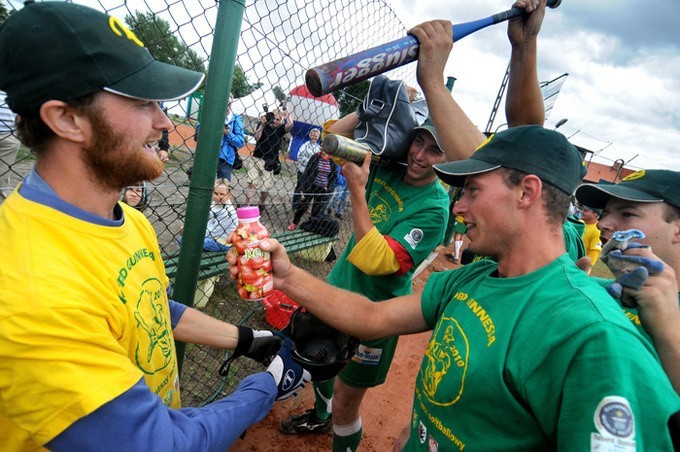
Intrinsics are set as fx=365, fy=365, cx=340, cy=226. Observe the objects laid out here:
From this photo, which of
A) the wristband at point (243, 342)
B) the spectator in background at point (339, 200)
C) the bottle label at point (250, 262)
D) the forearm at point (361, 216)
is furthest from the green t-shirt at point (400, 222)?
the spectator in background at point (339, 200)

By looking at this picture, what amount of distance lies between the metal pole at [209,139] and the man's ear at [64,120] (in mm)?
541

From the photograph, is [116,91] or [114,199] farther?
[114,199]

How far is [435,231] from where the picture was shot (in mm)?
2344

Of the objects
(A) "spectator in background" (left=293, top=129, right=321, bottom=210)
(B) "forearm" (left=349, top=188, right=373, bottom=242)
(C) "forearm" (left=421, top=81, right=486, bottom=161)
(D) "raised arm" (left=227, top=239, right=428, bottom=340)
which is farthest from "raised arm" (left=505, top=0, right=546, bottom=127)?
(A) "spectator in background" (left=293, top=129, right=321, bottom=210)

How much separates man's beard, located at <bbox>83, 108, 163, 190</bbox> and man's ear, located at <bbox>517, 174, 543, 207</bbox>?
1330 millimetres

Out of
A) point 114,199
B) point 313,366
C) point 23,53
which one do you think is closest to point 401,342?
point 313,366

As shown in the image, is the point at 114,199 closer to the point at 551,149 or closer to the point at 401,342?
the point at 551,149

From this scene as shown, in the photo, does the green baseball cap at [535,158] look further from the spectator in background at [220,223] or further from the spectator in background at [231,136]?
the spectator in background at [220,223]

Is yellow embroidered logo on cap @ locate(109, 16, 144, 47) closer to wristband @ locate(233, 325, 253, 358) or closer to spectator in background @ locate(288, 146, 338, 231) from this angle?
wristband @ locate(233, 325, 253, 358)

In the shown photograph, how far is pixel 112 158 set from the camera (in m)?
1.14

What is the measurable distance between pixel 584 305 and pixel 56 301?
1390 millimetres

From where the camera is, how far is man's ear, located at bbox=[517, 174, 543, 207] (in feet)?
4.40

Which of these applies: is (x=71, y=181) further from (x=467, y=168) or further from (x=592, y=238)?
(x=592, y=238)

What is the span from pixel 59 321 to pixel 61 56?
2.33 ft
